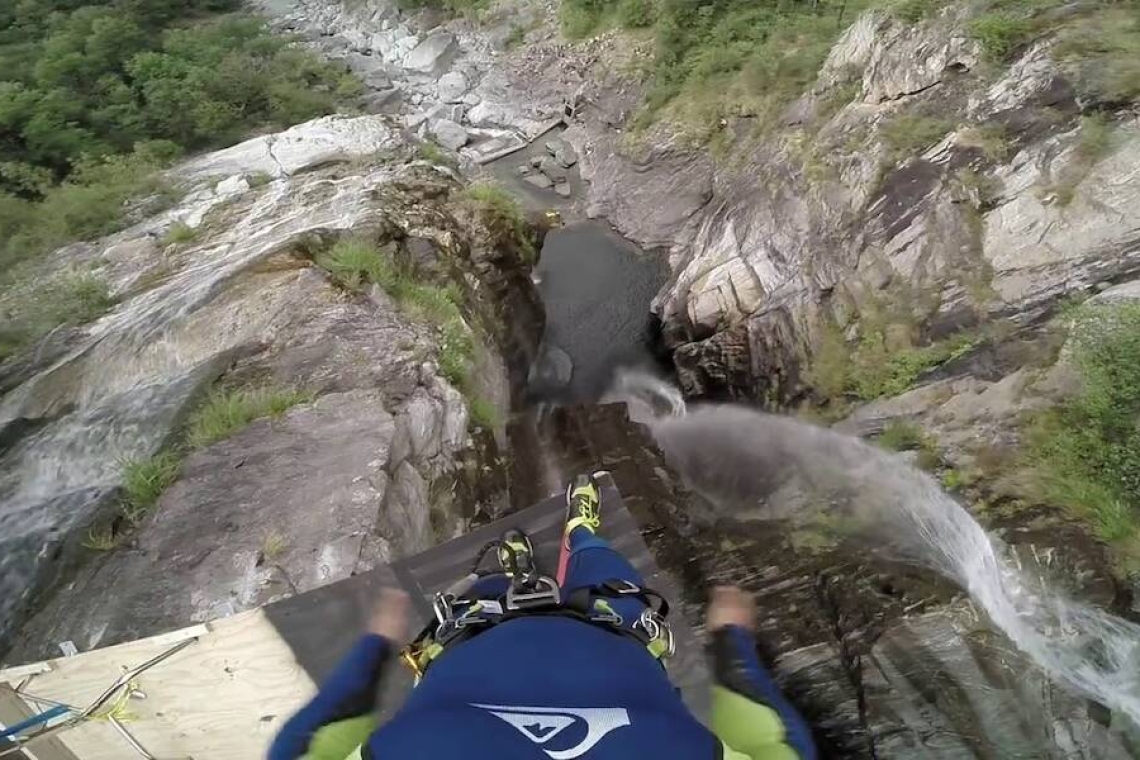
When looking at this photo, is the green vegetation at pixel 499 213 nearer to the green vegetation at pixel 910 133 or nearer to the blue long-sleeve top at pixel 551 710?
the green vegetation at pixel 910 133

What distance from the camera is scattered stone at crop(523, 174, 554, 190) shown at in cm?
1752

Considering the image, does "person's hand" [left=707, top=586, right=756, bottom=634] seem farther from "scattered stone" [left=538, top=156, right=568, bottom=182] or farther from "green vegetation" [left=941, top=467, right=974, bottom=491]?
"scattered stone" [left=538, top=156, right=568, bottom=182]

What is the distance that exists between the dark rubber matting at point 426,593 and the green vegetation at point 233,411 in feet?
7.98

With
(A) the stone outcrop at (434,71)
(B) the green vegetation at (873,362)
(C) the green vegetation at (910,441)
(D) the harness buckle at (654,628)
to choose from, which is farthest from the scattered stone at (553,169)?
(D) the harness buckle at (654,628)

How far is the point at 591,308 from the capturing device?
1425cm

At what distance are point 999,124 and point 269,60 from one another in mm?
17779

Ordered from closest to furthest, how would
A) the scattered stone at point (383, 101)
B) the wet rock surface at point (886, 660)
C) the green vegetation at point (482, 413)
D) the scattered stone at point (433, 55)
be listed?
the wet rock surface at point (886, 660)
the green vegetation at point (482, 413)
the scattered stone at point (383, 101)
the scattered stone at point (433, 55)

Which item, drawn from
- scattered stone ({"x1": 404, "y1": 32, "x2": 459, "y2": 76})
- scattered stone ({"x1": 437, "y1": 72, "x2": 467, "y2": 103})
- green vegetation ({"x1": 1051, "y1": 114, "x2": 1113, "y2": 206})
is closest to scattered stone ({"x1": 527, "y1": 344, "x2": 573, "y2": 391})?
green vegetation ({"x1": 1051, "y1": 114, "x2": 1113, "y2": 206})

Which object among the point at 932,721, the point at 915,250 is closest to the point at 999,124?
the point at 915,250

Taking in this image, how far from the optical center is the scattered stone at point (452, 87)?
823 inches

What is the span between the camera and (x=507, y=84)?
69.4 feet

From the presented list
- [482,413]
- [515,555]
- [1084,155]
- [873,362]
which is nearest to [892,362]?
A: [873,362]

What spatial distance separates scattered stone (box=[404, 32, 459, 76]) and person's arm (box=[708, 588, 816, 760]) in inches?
899

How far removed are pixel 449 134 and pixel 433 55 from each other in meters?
5.35
